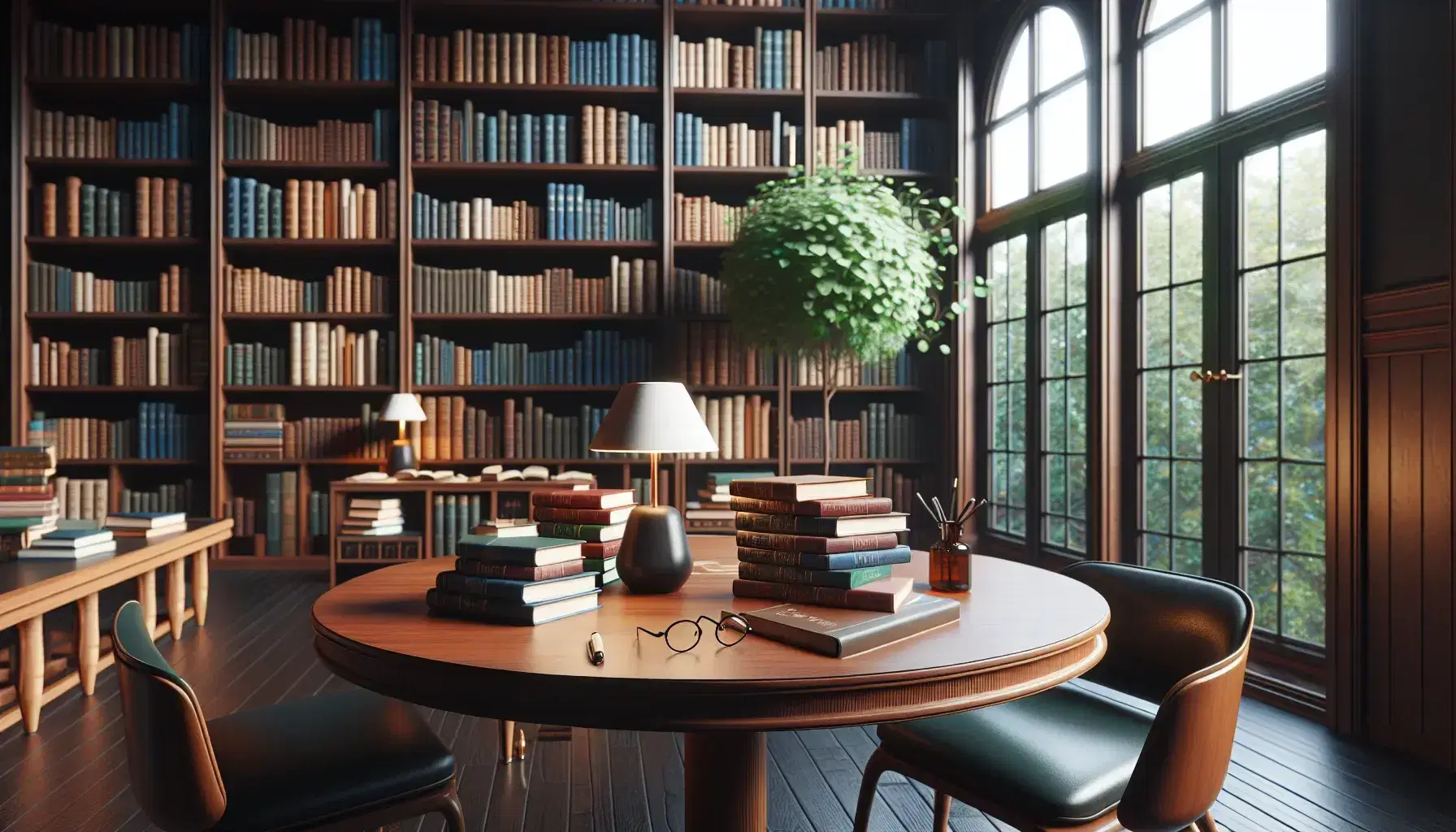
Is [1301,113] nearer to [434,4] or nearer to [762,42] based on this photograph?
[762,42]

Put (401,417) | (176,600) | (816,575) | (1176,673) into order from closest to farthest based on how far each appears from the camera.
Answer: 1. (816,575)
2. (1176,673)
3. (176,600)
4. (401,417)

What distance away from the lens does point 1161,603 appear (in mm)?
1720

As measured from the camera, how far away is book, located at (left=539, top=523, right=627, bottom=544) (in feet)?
5.96

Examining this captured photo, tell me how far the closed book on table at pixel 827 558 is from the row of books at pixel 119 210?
5013 millimetres

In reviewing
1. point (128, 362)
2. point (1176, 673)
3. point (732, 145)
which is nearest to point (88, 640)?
point (128, 362)

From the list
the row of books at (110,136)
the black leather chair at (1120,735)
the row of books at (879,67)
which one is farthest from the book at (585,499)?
the row of books at (110,136)

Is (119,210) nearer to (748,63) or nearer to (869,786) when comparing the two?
(748,63)

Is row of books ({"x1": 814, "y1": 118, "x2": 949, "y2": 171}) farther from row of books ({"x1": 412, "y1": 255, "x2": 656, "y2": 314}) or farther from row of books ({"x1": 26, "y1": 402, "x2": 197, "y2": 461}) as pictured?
row of books ({"x1": 26, "y1": 402, "x2": 197, "y2": 461})

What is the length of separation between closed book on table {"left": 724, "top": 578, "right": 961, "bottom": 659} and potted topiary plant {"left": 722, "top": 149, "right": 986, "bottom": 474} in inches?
111

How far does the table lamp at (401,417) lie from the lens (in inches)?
198

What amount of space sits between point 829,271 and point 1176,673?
9.17 ft

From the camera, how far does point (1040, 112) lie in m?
4.74

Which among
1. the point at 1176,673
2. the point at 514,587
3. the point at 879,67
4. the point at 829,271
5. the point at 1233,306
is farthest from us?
the point at 879,67

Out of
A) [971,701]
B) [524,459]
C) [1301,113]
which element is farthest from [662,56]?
[971,701]
